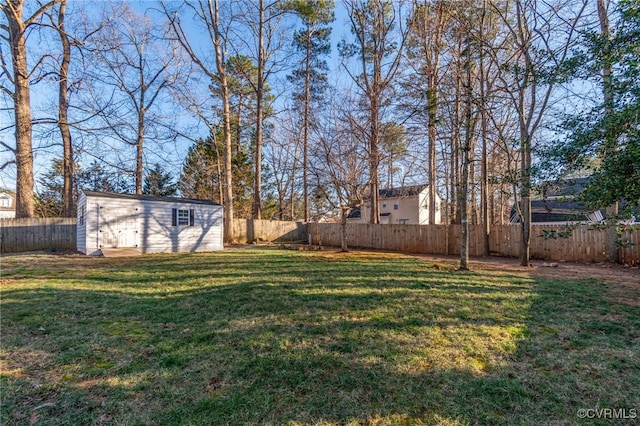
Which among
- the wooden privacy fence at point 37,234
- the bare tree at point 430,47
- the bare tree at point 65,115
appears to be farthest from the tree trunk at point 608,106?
the wooden privacy fence at point 37,234

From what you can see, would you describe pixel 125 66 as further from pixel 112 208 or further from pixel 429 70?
pixel 429 70

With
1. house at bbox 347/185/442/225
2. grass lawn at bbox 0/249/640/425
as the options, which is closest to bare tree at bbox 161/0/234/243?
grass lawn at bbox 0/249/640/425

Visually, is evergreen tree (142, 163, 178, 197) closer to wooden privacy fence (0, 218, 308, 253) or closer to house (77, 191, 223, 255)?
wooden privacy fence (0, 218, 308, 253)

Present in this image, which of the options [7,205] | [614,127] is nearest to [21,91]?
[614,127]

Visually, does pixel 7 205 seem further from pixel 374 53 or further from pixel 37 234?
pixel 374 53

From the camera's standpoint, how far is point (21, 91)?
9734mm

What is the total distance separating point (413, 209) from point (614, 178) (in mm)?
23387

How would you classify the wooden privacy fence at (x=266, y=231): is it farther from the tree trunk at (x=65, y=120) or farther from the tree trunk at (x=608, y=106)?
Result: the tree trunk at (x=608, y=106)

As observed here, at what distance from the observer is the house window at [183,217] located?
11.9m

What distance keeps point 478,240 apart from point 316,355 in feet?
34.6

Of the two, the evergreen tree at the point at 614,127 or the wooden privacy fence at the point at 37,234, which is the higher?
the evergreen tree at the point at 614,127

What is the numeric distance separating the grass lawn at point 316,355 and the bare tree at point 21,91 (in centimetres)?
834

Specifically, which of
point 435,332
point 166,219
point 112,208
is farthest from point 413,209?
point 435,332

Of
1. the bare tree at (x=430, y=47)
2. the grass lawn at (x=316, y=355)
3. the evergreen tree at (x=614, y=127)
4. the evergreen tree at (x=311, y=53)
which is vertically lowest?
the grass lawn at (x=316, y=355)
